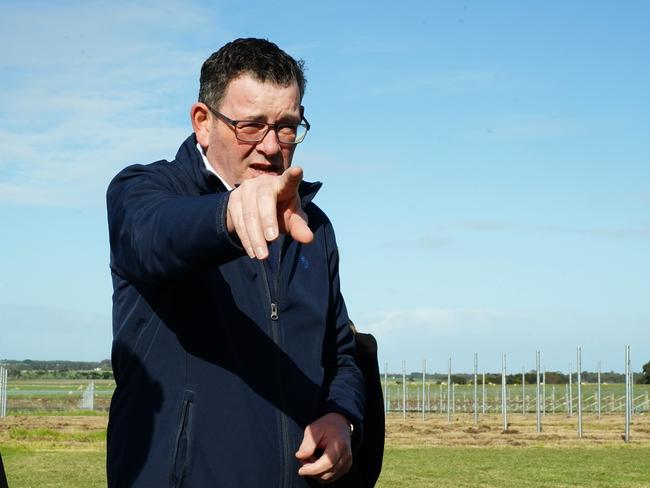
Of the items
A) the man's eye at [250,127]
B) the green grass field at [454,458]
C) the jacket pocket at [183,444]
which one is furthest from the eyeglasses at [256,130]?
the green grass field at [454,458]

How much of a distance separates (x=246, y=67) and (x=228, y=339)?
2.17 feet

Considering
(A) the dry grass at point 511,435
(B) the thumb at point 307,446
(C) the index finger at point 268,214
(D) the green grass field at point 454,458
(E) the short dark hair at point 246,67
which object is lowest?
(A) the dry grass at point 511,435

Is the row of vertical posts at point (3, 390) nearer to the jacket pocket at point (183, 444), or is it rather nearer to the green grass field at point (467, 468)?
the green grass field at point (467, 468)

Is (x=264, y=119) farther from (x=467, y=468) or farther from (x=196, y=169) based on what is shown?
(x=467, y=468)

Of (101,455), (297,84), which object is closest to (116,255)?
(297,84)

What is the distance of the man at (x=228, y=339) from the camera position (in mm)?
2320

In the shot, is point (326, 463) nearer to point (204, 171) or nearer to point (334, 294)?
point (334, 294)

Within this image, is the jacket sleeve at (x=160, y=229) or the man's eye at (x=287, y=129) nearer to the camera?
the jacket sleeve at (x=160, y=229)

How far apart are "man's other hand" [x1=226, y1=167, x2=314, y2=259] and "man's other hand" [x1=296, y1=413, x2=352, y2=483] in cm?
89

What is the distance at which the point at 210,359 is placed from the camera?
2338 millimetres

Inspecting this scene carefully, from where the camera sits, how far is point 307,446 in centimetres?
242

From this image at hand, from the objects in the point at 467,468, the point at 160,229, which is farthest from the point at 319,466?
the point at 467,468

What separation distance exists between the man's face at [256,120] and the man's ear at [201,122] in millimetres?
60

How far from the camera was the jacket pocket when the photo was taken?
231cm
